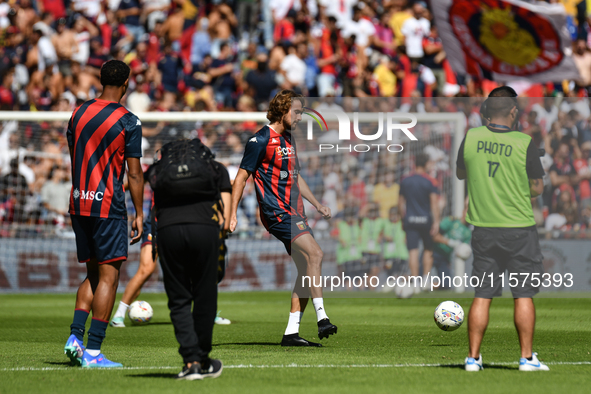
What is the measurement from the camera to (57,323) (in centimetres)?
1112

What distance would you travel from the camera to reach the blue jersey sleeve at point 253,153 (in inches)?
327

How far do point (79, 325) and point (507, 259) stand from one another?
136 inches

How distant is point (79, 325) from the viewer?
6.73m

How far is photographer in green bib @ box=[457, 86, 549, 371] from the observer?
244 inches

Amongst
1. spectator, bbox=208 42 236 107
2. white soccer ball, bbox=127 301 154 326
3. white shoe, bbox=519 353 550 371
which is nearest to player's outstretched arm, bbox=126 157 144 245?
white shoe, bbox=519 353 550 371

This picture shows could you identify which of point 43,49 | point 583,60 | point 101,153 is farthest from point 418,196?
point 43,49

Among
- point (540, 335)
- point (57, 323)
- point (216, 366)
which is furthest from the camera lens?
point (57, 323)

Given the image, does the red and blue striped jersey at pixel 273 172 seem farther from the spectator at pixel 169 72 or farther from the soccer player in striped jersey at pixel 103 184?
the spectator at pixel 169 72

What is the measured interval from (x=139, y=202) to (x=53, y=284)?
35.1 feet

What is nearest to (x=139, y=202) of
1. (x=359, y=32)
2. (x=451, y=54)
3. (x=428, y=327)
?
(x=428, y=327)

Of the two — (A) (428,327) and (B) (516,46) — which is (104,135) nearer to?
(A) (428,327)

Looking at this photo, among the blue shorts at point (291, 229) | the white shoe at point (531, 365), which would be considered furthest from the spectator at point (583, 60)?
the white shoe at point (531, 365)

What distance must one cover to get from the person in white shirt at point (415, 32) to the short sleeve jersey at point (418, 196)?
5822 millimetres

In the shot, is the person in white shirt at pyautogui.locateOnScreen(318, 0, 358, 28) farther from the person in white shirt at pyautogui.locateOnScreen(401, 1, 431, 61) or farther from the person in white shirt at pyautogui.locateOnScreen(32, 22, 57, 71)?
the person in white shirt at pyautogui.locateOnScreen(32, 22, 57, 71)
